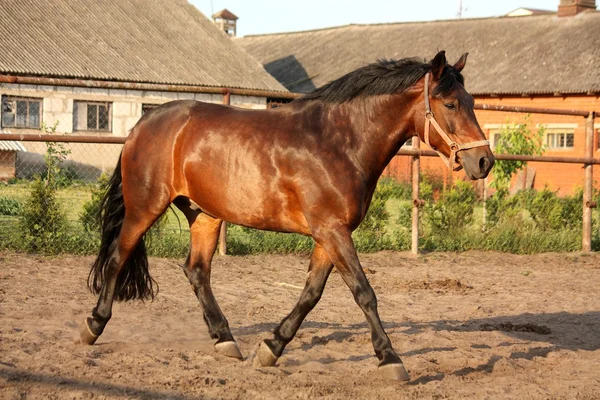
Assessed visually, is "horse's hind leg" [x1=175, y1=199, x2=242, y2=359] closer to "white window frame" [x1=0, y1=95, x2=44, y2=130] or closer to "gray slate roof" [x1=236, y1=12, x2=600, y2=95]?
"gray slate roof" [x1=236, y1=12, x2=600, y2=95]

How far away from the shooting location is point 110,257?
5867 mm

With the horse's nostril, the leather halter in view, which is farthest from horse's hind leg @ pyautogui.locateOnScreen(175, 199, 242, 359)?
the horse's nostril

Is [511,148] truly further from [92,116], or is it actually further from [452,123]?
[92,116]

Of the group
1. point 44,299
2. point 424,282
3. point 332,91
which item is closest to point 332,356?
point 332,91

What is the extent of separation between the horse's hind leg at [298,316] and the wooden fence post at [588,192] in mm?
7782

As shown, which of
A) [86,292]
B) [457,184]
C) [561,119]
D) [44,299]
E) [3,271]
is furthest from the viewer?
[561,119]

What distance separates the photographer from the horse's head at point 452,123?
4.86m

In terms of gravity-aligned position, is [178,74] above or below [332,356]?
above

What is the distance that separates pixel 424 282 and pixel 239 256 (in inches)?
98.5

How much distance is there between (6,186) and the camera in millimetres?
11211

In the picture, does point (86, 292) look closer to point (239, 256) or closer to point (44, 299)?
point (44, 299)

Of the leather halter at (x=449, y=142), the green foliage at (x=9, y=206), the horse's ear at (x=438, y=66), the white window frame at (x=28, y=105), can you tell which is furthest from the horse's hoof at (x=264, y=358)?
the white window frame at (x=28, y=105)

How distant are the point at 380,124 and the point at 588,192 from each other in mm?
7752

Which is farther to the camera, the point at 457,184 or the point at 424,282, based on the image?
the point at 457,184
